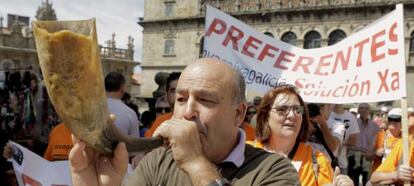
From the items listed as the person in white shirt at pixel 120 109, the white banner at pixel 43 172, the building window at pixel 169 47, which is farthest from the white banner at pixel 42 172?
the building window at pixel 169 47

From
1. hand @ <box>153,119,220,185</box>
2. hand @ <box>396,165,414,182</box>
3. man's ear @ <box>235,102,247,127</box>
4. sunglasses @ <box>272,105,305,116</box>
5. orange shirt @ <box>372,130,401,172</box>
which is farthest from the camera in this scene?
orange shirt @ <box>372,130,401,172</box>

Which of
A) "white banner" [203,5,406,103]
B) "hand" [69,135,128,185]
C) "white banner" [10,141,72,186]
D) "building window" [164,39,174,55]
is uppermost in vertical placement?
"building window" [164,39,174,55]

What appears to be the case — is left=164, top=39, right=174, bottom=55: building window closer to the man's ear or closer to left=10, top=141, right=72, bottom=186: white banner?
left=10, top=141, right=72, bottom=186: white banner

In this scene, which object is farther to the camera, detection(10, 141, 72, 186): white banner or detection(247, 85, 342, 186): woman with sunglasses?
detection(10, 141, 72, 186): white banner

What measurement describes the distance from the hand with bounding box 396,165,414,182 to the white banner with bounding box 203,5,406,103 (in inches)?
28.9

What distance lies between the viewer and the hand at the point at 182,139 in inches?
55.7

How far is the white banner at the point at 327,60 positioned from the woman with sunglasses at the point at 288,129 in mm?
1504

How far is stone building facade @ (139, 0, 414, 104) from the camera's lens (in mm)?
27891

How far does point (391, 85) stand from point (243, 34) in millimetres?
2017

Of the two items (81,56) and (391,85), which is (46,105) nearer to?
(391,85)

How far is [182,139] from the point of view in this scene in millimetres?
1411

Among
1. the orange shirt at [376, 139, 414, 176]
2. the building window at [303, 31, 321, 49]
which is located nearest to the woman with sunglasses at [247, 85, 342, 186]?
the orange shirt at [376, 139, 414, 176]

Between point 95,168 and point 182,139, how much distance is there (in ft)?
1.25

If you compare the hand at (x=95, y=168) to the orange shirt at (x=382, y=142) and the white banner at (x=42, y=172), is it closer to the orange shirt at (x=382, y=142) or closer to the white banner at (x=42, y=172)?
the white banner at (x=42, y=172)
